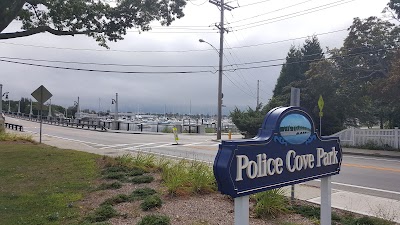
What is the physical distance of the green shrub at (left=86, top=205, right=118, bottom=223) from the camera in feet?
19.5

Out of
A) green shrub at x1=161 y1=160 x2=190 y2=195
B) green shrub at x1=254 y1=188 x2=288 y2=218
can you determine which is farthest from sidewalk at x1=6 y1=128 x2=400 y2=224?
green shrub at x1=161 y1=160 x2=190 y2=195

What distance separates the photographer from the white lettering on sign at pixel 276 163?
3.73 metres

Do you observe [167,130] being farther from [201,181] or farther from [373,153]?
[201,181]

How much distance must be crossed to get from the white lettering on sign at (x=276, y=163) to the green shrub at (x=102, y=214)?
3.14m

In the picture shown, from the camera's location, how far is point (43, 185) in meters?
8.79

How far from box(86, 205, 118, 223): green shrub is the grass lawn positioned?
23cm

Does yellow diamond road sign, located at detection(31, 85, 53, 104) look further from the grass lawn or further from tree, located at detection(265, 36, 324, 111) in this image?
tree, located at detection(265, 36, 324, 111)

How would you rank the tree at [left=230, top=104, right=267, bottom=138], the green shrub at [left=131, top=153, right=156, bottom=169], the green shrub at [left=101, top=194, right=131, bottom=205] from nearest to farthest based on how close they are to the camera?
the green shrub at [left=101, top=194, right=131, bottom=205], the green shrub at [left=131, top=153, right=156, bottom=169], the tree at [left=230, top=104, right=267, bottom=138]

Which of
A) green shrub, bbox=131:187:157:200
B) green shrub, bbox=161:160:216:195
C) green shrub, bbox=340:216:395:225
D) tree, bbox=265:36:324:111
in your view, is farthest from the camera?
tree, bbox=265:36:324:111

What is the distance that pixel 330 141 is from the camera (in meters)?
5.17

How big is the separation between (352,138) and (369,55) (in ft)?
18.4

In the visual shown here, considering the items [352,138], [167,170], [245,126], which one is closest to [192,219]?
[167,170]

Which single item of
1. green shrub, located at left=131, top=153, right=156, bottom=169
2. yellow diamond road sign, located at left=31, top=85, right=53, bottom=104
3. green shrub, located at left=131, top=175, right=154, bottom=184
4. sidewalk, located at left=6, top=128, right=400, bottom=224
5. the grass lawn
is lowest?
sidewalk, located at left=6, top=128, right=400, bottom=224

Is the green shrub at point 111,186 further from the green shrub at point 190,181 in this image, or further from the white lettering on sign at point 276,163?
the white lettering on sign at point 276,163
